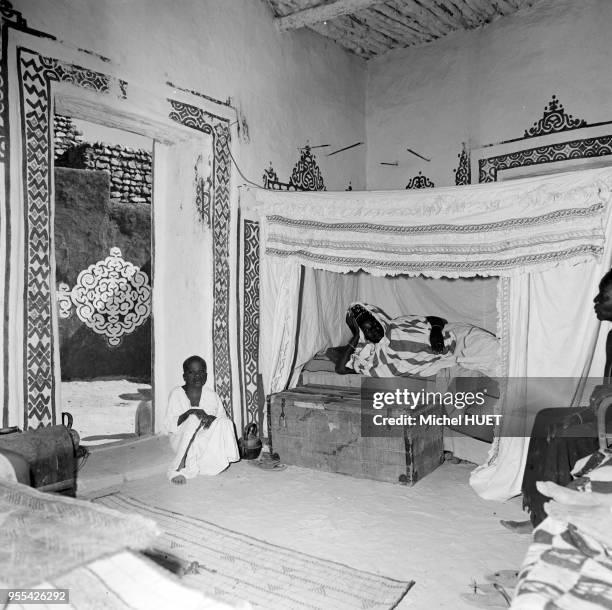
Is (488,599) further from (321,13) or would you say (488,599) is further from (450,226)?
(321,13)

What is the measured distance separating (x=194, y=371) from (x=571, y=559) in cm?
310

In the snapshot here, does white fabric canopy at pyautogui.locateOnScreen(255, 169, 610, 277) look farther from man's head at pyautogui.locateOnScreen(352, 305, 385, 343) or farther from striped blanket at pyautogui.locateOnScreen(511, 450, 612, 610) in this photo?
striped blanket at pyautogui.locateOnScreen(511, 450, 612, 610)

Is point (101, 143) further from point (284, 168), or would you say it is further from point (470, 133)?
point (470, 133)

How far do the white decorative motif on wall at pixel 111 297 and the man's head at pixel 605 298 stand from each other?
3.13 metres

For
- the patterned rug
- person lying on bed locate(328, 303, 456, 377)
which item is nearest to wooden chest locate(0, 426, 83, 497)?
the patterned rug

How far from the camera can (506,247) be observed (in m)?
3.43

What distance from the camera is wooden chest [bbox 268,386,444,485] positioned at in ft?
12.8

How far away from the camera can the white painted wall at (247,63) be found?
3.66 metres

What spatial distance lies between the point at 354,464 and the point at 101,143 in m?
2.92

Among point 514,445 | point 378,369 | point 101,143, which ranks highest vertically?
point 101,143

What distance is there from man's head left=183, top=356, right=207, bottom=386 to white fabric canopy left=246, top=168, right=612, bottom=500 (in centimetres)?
107

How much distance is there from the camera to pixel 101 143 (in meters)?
4.17

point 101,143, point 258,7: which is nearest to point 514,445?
point 101,143

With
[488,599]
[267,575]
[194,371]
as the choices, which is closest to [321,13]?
[194,371]
